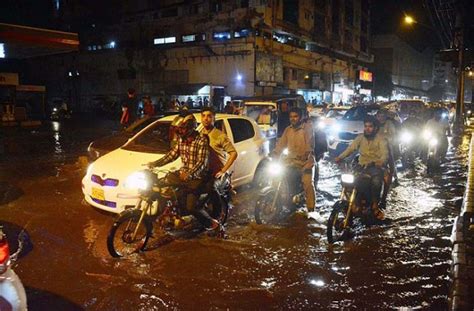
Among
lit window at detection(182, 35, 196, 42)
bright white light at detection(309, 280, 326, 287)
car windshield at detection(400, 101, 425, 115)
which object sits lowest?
bright white light at detection(309, 280, 326, 287)

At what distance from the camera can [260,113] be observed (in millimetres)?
14141

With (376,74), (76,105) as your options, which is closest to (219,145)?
(76,105)

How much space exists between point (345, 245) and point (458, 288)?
2.01m

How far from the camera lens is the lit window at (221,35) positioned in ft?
128

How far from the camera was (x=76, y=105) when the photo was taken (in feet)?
167

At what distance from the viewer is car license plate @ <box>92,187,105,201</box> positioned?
6.86 metres

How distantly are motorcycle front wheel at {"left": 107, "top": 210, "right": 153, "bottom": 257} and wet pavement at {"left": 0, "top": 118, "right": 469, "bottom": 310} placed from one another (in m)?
0.17

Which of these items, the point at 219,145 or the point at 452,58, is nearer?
the point at 219,145

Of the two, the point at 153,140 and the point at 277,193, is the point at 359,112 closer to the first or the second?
the point at 277,193

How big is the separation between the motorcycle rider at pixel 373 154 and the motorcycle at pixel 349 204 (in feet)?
0.56

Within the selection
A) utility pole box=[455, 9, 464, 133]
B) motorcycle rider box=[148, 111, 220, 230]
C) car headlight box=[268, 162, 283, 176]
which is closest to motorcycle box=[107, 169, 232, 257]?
motorcycle rider box=[148, 111, 220, 230]

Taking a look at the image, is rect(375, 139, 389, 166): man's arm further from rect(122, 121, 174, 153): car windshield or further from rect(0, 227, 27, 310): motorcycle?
rect(0, 227, 27, 310): motorcycle

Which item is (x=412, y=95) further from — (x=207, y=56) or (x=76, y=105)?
(x=76, y=105)

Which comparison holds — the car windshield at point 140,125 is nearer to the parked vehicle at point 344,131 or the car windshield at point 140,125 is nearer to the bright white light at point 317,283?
the bright white light at point 317,283
